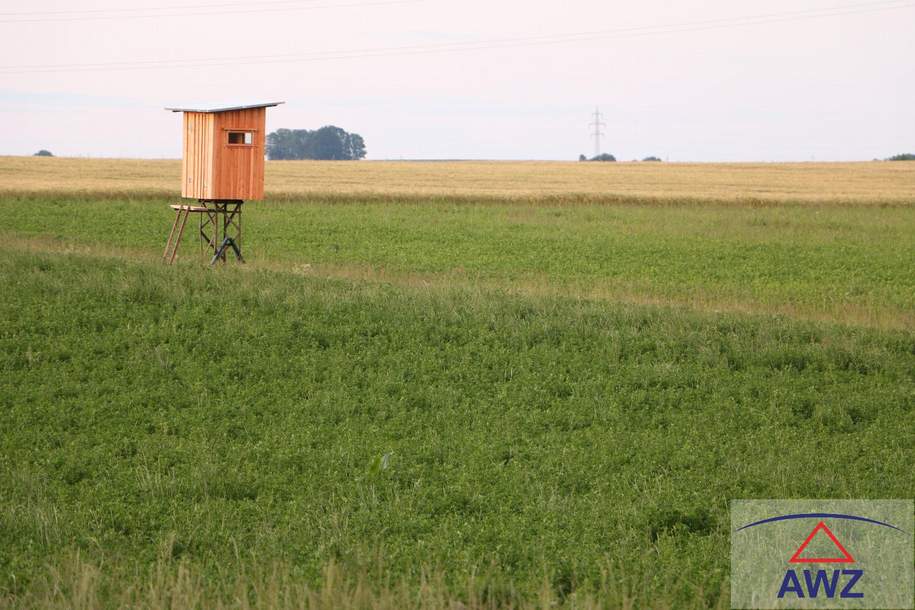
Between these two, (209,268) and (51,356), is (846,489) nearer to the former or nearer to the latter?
(51,356)

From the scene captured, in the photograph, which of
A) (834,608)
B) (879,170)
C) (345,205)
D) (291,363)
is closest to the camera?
Result: (834,608)

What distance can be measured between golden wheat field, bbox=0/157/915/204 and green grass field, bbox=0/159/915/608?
2578cm

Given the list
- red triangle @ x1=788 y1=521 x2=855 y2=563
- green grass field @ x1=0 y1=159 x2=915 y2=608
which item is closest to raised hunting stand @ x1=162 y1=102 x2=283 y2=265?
green grass field @ x1=0 y1=159 x2=915 y2=608

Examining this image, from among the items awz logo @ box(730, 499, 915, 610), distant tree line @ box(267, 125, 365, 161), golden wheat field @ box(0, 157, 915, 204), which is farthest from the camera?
distant tree line @ box(267, 125, 365, 161)

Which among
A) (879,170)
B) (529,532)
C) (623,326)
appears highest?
(879,170)

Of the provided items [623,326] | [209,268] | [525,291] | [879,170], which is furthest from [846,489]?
[879,170]

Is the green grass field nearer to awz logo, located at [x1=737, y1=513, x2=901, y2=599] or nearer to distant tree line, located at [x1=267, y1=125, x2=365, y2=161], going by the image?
awz logo, located at [x1=737, y1=513, x2=901, y2=599]

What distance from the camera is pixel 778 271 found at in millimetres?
23578

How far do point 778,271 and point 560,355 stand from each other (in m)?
13.2

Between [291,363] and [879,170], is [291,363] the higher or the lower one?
the lower one

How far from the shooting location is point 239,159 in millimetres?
21047

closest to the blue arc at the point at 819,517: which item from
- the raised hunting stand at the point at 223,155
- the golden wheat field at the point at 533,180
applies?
the raised hunting stand at the point at 223,155

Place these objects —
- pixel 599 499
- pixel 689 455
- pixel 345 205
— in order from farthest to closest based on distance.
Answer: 1. pixel 345 205
2. pixel 689 455
3. pixel 599 499

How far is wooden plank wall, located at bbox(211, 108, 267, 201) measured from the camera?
2080 cm
